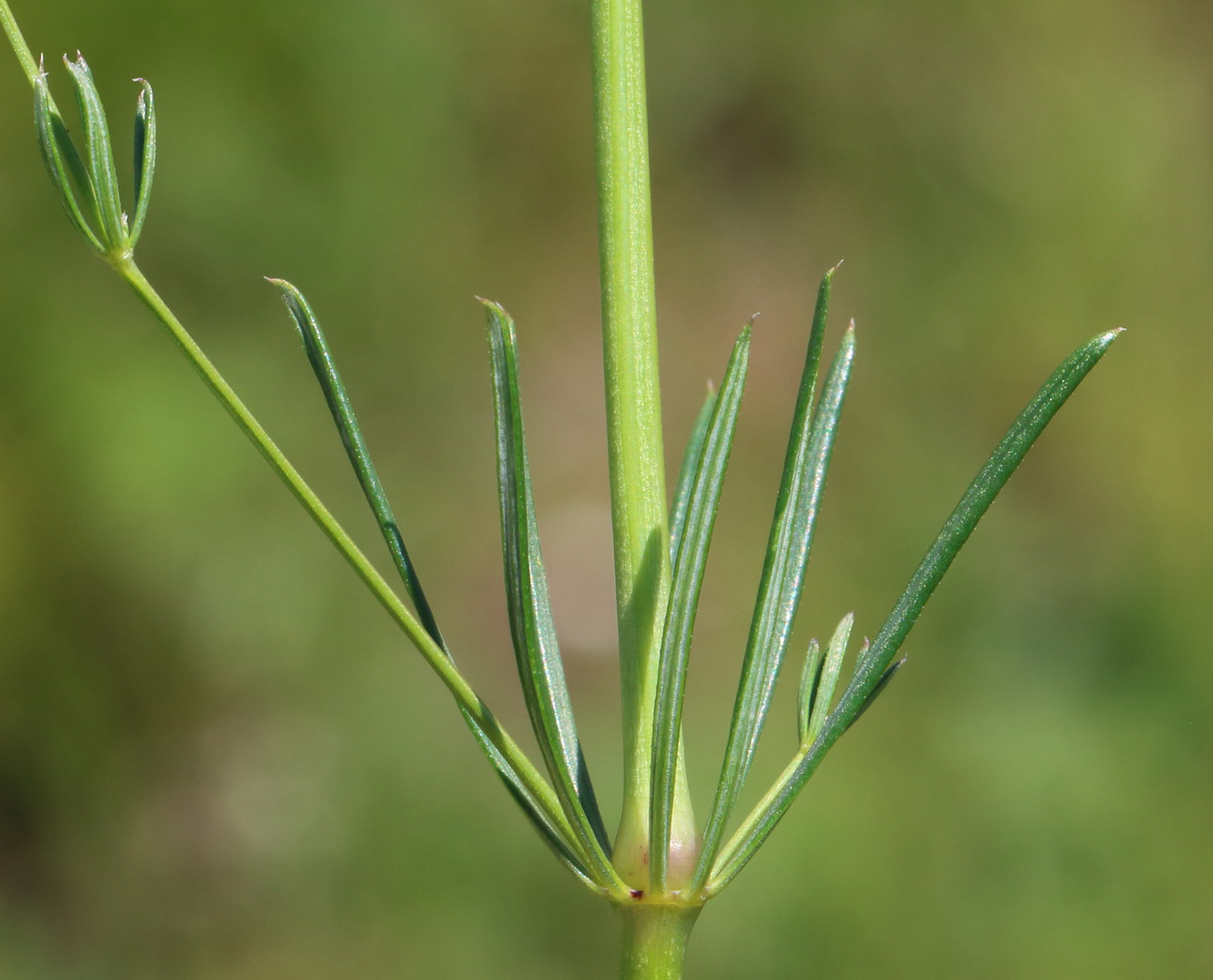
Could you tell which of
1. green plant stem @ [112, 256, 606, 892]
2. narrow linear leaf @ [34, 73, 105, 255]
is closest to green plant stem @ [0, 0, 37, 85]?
narrow linear leaf @ [34, 73, 105, 255]

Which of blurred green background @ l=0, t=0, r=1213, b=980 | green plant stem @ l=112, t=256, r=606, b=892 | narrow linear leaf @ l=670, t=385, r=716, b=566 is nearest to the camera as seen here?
green plant stem @ l=112, t=256, r=606, b=892

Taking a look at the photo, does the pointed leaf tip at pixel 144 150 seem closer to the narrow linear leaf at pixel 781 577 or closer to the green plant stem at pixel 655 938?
the narrow linear leaf at pixel 781 577

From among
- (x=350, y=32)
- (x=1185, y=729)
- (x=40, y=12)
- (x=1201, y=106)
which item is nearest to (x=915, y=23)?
(x=1201, y=106)

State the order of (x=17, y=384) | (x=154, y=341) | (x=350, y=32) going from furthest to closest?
1. (x=350, y=32)
2. (x=154, y=341)
3. (x=17, y=384)

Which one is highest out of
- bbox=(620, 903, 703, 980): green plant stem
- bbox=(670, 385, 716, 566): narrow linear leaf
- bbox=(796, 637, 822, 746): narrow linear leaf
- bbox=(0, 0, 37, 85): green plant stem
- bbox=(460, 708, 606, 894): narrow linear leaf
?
bbox=(0, 0, 37, 85): green plant stem

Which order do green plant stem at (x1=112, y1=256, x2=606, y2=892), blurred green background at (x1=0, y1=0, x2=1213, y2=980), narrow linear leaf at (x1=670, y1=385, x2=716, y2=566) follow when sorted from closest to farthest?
green plant stem at (x1=112, y1=256, x2=606, y2=892), narrow linear leaf at (x1=670, y1=385, x2=716, y2=566), blurred green background at (x1=0, y1=0, x2=1213, y2=980)

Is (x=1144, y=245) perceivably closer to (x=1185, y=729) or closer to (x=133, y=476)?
(x=1185, y=729)

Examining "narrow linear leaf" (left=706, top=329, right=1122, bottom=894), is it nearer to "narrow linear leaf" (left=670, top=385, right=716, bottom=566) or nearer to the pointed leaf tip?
"narrow linear leaf" (left=670, top=385, right=716, bottom=566)
